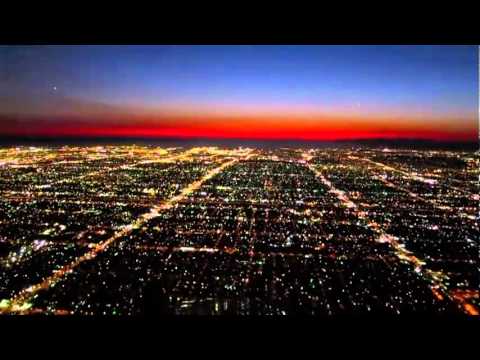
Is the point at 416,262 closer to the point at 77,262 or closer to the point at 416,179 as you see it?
the point at 77,262

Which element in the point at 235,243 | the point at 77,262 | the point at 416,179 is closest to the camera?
the point at 77,262

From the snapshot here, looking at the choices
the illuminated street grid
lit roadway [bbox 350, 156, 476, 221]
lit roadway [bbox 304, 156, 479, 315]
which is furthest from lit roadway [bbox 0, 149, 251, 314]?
lit roadway [bbox 350, 156, 476, 221]

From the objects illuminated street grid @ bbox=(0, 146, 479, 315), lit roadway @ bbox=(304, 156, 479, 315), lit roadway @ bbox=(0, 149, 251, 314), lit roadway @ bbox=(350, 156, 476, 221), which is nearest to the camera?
lit roadway @ bbox=(0, 149, 251, 314)

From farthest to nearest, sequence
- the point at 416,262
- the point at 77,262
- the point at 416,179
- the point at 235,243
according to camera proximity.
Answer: the point at 416,179
the point at 235,243
the point at 416,262
the point at 77,262

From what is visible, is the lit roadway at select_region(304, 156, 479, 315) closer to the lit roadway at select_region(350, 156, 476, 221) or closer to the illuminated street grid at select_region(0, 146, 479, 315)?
the illuminated street grid at select_region(0, 146, 479, 315)

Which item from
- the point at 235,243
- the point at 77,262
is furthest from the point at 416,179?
the point at 77,262

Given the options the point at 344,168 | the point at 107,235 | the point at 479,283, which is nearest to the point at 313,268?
the point at 479,283

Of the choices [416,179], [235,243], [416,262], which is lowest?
[416,262]

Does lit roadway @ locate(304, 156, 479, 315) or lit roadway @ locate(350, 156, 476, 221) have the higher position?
lit roadway @ locate(350, 156, 476, 221)

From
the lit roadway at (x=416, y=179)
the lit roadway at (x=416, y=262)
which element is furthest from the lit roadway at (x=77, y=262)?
the lit roadway at (x=416, y=179)

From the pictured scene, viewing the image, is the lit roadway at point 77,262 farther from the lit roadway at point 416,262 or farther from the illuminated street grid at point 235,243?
the lit roadway at point 416,262

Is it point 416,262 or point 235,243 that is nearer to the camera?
point 416,262
